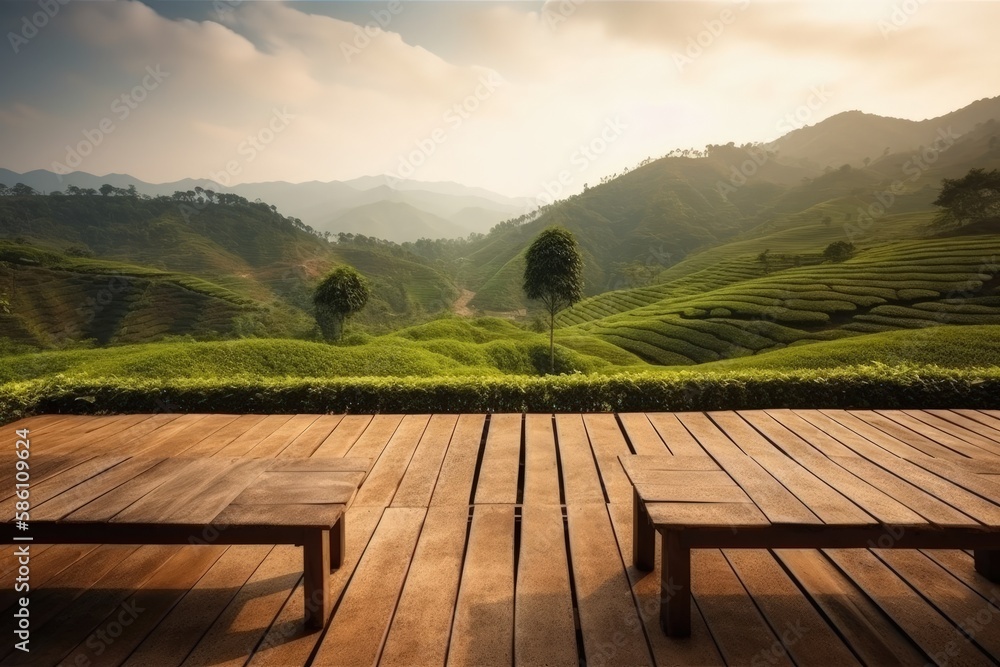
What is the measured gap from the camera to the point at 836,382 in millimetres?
5445

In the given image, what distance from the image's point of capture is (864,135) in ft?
530

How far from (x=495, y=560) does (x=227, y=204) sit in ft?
317

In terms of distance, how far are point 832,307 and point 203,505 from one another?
100ft

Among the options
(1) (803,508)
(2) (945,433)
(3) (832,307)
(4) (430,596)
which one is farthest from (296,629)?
(3) (832,307)

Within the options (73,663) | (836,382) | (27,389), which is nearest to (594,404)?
(836,382)

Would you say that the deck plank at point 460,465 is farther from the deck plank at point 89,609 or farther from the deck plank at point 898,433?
the deck plank at point 898,433

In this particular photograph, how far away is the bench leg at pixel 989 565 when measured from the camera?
8.04 feet

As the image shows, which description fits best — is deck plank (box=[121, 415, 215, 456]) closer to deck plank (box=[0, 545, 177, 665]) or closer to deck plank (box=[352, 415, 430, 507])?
deck plank (box=[0, 545, 177, 665])

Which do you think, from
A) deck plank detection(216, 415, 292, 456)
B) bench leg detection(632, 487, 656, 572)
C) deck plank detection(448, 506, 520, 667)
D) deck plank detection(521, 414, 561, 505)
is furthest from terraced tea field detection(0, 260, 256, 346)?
bench leg detection(632, 487, 656, 572)

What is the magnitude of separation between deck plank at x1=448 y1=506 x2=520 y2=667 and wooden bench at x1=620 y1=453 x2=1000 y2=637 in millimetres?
722

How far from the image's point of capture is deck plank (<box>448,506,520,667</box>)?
2.05m

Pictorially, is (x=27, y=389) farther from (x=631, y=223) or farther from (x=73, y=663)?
(x=631, y=223)

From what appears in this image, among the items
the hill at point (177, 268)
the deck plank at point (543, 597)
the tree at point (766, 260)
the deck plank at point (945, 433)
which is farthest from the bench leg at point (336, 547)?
the tree at point (766, 260)

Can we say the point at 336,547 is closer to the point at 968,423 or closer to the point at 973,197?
the point at 968,423
